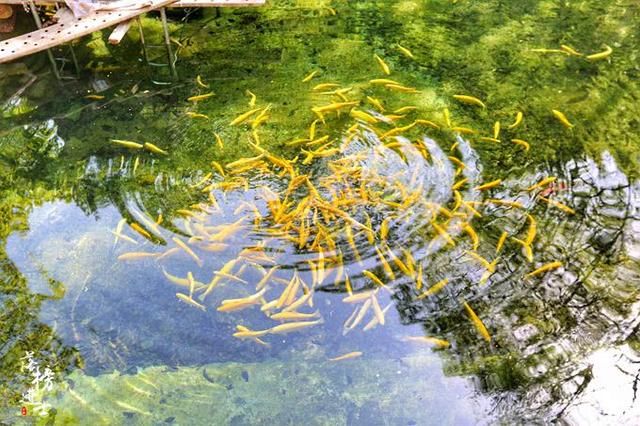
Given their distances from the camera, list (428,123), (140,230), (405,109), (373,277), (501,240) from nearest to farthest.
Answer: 1. (373,277)
2. (501,240)
3. (140,230)
4. (428,123)
5. (405,109)

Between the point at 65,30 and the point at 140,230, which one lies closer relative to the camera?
the point at 140,230

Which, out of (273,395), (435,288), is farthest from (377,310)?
(273,395)

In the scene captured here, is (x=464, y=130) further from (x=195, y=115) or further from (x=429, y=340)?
(x=195, y=115)

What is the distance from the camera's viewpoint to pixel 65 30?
3859mm

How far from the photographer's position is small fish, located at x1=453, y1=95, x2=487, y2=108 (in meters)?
3.88

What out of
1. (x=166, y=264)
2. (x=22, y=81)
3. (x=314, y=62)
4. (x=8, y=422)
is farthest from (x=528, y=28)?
(x=8, y=422)

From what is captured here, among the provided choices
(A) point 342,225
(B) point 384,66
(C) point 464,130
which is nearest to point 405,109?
(C) point 464,130

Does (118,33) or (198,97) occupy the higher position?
(118,33)

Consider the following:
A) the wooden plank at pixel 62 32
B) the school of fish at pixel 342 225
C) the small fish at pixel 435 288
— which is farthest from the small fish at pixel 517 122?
the wooden plank at pixel 62 32

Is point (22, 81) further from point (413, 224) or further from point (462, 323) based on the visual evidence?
point (462, 323)

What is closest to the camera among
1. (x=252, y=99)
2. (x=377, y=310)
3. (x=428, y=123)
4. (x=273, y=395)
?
(x=273, y=395)

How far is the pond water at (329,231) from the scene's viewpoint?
8.39ft

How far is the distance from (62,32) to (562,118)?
3064 mm

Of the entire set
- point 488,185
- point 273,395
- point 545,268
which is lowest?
point 273,395
